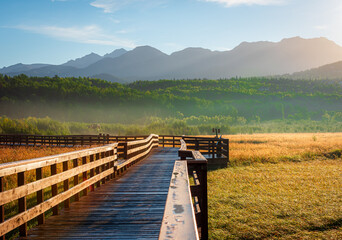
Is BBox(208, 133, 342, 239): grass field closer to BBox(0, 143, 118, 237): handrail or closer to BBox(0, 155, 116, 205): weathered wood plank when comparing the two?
BBox(0, 155, 116, 205): weathered wood plank

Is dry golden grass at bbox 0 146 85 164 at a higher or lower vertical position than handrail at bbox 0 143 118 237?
lower

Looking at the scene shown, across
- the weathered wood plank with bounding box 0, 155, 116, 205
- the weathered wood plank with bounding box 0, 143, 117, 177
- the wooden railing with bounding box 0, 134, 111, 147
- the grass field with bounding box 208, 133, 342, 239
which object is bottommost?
the grass field with bounding box 208, 133, 342, 239

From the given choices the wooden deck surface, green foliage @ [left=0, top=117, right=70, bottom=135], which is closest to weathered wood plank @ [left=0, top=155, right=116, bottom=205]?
the wooden deck surface

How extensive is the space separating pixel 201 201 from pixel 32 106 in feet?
397

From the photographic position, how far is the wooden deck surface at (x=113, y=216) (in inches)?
206

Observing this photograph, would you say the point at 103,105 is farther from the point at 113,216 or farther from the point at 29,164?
the point at 29,164

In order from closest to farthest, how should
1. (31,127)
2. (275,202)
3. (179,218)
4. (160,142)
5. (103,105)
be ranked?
Answer: (179,218) → (275,202) → (160,142) → (31,127) → (103,105)

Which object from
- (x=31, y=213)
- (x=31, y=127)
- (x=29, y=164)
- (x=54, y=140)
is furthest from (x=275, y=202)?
(x=31, y=127)

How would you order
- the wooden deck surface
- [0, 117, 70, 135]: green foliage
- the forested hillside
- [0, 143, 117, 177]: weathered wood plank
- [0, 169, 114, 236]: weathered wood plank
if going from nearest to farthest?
[0, 169, 114, 236]: weathered wood plank < [0, 143, 117, 177]: weathered wood plank < the wooden deck surface < [0, 117, 70, 135]: green foliage < the forested hillside

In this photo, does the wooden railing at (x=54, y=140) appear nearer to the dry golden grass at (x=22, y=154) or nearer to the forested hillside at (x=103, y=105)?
the dry golden grass at (x=22, y=154)

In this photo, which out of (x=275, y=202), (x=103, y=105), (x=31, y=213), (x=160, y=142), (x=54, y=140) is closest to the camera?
(x=31, y=213)

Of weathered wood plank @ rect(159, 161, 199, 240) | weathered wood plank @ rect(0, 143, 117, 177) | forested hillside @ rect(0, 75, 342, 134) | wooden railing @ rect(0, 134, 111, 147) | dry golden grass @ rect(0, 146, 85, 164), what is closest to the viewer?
weathered wood plank @ rect(159, 161, 199, 240)

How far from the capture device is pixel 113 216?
20.6ft

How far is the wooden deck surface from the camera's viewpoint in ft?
17.2
